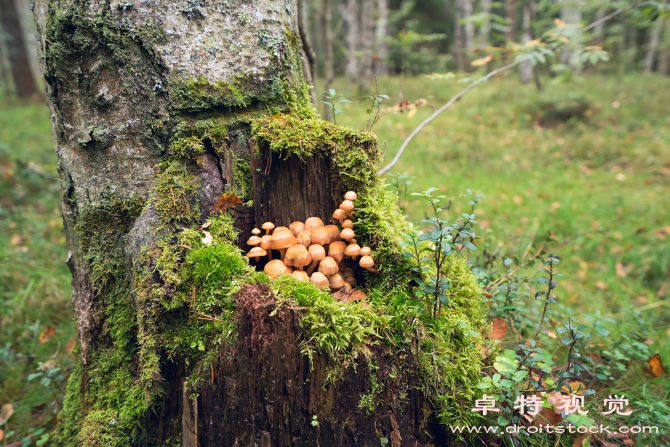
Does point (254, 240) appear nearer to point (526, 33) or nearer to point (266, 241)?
point (266, 241)

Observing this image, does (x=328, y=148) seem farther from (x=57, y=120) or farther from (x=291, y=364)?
(x=57, y=120)

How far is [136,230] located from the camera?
2049mm

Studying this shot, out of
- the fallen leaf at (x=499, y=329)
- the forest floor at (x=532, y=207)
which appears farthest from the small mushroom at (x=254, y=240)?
the fallen leaf at (x=499, y=329)

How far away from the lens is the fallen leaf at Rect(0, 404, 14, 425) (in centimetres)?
256

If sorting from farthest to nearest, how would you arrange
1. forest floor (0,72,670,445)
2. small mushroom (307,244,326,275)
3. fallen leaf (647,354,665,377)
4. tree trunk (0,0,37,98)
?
tree trunk (0,0,37,98), forest floor (0,72,670,445), fallen leaf (647,354,665,377), small mushroom (307,244,326,275)

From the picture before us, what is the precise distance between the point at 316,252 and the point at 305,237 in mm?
129

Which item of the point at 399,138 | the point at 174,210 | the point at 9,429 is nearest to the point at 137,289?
the point at 174,210

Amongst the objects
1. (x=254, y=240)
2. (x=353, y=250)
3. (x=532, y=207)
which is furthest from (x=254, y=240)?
(x=532, y=207)

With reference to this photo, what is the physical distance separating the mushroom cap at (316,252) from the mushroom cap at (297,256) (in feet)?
0.11

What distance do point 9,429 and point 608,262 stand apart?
691cm

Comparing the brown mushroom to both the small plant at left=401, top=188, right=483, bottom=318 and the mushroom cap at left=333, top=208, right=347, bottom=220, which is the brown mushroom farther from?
the small plant at left=401, top=188, right=483, bottom=318

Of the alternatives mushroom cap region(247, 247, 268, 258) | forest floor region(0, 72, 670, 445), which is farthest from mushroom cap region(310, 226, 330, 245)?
forest floor region(0, 72, 670, 445)

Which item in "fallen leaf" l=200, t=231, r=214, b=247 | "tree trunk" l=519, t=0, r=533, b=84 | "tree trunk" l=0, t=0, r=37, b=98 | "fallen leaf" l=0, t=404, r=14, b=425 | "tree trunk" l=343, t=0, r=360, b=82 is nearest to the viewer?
"fallen leaf" l=200, t=231, r=214, b=247

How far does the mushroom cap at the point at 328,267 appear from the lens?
211 cm
